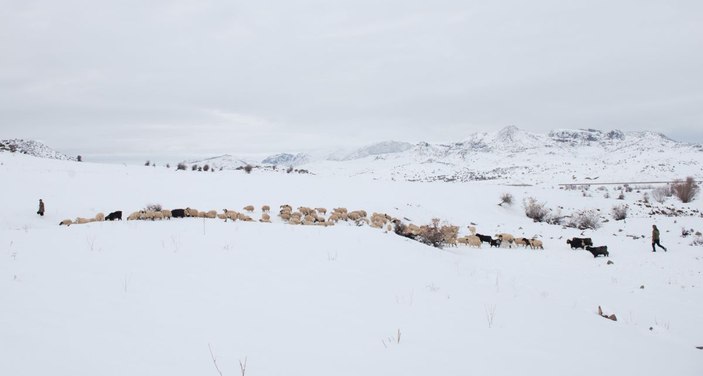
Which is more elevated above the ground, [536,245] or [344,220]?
[344,220]

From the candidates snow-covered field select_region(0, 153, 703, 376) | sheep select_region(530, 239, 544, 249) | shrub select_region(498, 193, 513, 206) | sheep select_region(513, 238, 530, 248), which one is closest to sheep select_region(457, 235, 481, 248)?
sheep select_region(513, 238, 530, 248)

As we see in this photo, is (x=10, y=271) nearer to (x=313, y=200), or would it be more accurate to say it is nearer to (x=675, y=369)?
(x=675, y=369)

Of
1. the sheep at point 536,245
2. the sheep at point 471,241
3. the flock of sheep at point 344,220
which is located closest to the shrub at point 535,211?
the flock of sheep at point 344,220

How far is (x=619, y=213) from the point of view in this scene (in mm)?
36094

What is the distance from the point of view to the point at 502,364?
5.08 metres

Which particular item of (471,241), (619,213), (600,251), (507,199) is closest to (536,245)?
(600,251)

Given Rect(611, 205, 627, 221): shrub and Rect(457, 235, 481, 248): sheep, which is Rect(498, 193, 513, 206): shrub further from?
Rect(457, 235, 481, 248): sheep

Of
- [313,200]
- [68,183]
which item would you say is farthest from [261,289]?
[68,183]

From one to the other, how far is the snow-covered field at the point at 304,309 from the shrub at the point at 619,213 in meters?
21.1

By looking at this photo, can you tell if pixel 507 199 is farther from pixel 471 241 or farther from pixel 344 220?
pixel 344 220

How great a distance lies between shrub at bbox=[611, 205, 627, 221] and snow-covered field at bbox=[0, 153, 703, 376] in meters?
21.1

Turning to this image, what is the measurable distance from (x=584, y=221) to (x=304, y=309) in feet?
108

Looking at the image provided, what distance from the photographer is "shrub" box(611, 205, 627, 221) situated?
1406 inches

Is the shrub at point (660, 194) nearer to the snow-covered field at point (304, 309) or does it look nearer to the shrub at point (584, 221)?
the shrub at point (584, 221)
